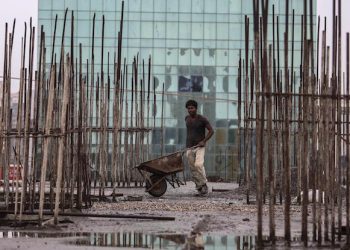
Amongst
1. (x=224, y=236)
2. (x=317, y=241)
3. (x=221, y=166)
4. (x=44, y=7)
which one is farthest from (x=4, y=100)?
(x=44, y=7)

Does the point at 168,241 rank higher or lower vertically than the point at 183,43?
lower

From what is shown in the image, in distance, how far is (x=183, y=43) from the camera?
44.9 m

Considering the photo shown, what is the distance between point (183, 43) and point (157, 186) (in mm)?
30911

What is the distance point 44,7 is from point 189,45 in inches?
364

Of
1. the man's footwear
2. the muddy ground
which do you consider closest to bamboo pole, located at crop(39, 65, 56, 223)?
the muddy ground

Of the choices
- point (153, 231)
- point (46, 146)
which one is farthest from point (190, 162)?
point (46, 146)

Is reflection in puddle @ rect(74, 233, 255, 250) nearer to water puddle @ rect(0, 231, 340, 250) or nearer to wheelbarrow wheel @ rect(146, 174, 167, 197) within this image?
water puddle @ rect(0, 231, 340, 250)

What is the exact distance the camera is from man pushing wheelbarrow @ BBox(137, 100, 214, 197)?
14.5 m

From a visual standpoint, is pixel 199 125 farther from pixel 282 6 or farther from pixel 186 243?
pixel 282 6

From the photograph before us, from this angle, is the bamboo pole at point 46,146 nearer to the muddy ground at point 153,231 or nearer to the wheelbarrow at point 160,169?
the muddy ground at point 153,231

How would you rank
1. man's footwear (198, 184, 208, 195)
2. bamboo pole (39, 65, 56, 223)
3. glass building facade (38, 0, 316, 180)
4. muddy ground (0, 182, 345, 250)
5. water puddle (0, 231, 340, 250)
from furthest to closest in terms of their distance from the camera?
glass building facade (38, 0, 316, 180), man's footwear (198, 184, 208, 195), bamboo pole (39, 65, 56, 223), muddy ground (0, 182, 345, 250), water puddle (0, 231, 340, 250)

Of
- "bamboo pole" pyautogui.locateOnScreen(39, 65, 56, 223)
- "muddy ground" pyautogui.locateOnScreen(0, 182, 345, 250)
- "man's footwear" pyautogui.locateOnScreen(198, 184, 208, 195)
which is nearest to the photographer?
"muddy ground" pyautogui.locateOnScreen(0, 182, 345, 250)

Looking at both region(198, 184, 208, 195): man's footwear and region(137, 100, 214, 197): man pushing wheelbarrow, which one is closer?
region(137, 100, 214, 197): man pushing wheelbarrow

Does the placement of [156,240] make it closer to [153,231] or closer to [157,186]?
[153,231]
